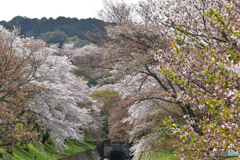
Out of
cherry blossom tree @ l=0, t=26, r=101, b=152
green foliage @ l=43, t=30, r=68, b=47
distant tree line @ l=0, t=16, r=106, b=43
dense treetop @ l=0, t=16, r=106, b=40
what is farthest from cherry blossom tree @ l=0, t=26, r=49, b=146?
dense treetop @ l=0, t=16, r=106, b=40

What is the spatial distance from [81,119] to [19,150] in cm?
823

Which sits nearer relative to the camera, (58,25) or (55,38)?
(55,38)

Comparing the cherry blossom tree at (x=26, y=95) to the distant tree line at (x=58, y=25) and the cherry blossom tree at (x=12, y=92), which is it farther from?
the distant tree line at (x=58, y=25)

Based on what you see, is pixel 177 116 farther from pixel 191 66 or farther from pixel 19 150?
pixel 19 150

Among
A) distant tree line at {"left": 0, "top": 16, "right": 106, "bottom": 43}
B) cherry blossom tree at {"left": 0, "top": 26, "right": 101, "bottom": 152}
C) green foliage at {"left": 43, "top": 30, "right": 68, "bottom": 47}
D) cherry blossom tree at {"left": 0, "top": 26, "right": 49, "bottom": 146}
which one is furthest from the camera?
distant tree line at {"left": 0, "top": 16, "right": 106, "bottom": 43}

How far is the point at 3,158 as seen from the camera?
1475cm

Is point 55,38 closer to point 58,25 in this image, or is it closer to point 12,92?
point 58,25

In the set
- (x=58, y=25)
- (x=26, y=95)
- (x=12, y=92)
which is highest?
(x=58, y=25)

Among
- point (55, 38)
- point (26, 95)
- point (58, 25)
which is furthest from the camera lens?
point (58, 25)

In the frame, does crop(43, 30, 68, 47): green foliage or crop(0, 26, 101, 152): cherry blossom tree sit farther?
crop(43, 30, 68, 47): green foliage

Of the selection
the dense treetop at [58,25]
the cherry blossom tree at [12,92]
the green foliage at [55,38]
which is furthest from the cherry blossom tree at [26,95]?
the dense treetop at [58,25]

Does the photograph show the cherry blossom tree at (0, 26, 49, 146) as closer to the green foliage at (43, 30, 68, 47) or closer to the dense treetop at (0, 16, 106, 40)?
the green foliage at (43, 30, 68, 47)

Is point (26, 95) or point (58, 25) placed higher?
point (58, 25)

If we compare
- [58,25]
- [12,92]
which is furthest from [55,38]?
[12,92]
